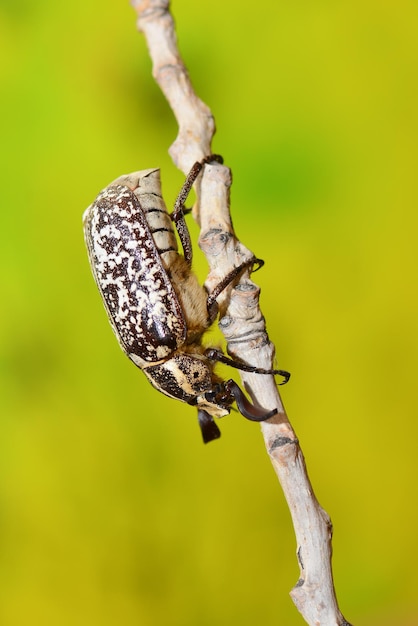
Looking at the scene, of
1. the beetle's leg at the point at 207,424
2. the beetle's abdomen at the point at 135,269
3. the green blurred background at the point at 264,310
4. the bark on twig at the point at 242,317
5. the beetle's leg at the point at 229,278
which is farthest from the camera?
the green blurred background at the point at 264,310

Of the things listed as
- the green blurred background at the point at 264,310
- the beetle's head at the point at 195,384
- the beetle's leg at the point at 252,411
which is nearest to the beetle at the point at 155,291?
the beetle's head at the point at 195,384

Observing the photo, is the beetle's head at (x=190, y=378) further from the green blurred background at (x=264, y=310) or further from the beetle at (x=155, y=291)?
the green blurred background at (x=264, y=310)

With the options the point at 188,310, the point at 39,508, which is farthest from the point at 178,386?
the point at 39,508

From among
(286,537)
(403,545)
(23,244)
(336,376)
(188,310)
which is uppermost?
(23,244)

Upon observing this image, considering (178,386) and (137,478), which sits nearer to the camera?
(178,386)

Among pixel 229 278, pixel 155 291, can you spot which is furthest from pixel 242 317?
pixel 155 291

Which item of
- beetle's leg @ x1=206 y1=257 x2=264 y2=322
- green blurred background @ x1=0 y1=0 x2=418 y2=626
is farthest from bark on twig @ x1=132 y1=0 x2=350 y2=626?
green blurred background @ x1=0 y1=0 x2=418 y2=626

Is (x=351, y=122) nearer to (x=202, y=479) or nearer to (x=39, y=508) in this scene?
(x=202, y=479)
